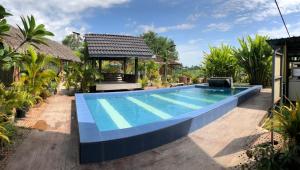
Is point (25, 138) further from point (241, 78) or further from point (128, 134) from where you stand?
point (241, 78)

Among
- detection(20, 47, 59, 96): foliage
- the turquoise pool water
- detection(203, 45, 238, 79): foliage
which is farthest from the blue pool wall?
detection(203, 45, 238, 79): foliage

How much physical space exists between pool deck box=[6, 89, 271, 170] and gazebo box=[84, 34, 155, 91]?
23.3 ft

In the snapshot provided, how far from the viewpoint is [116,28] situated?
46969 millimetres

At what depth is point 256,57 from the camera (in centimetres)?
1515

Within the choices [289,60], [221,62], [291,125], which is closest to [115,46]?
[221,62]

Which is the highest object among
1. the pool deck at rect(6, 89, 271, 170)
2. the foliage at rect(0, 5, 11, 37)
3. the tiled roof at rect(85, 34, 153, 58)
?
the tiled roof at rect(85, 34, 153, 58)

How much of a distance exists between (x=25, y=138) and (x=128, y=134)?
2401 mm

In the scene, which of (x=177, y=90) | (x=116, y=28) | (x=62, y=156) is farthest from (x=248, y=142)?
(x=116, y=28)

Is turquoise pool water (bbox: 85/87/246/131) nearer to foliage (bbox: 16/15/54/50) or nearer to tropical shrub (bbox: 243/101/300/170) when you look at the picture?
foliage (bbox: 16/15/54/50)

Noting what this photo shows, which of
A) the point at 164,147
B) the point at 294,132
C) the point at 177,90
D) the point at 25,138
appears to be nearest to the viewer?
the point at 294,132

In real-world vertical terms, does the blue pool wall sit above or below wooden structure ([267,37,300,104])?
below

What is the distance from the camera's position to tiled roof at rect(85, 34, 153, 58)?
44.8 ft

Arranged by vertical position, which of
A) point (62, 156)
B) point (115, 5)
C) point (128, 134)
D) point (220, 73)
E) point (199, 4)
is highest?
point (115, 5)

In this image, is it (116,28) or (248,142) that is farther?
(116,28)
